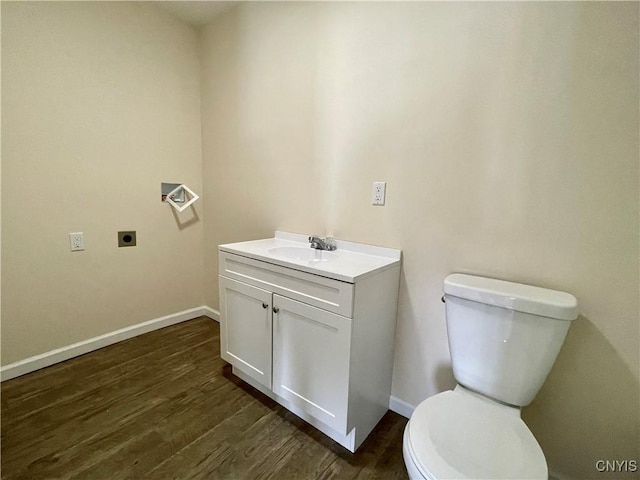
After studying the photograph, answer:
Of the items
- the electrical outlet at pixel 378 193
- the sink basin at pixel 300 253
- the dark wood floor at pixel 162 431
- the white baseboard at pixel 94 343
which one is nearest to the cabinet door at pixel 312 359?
the dark wood floor at pixel 162 431

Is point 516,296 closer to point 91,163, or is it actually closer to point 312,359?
point 312,359

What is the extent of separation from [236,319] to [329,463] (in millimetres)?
833

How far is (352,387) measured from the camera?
1229 millimetres

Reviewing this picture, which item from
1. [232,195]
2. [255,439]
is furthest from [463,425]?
[232,195]

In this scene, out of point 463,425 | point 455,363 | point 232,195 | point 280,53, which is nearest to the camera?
point 463,425

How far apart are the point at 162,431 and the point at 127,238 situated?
1.37 m

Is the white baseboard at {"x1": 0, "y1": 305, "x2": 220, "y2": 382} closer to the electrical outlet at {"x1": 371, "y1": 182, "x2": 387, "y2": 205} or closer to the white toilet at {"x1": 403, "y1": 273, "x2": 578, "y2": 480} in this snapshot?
the electrical outlet at {"x1": 371, "y1": 182, "x2": 387, "y2": 205}

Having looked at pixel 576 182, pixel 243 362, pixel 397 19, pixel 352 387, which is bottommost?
pixel 243 362

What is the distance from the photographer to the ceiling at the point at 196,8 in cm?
204

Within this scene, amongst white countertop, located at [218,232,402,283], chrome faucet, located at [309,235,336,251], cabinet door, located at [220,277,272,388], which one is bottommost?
cabinet door, located at [220,277,272,388]

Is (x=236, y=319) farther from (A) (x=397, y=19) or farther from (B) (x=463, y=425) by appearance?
(A) (x=397, y=19)

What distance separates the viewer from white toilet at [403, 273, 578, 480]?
0.79 m

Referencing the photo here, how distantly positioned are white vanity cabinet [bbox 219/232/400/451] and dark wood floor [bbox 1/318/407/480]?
0.12 m

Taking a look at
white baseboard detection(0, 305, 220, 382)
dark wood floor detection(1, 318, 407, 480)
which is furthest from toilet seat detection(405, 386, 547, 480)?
white baseboard detection(0, 305, 220, 382)
